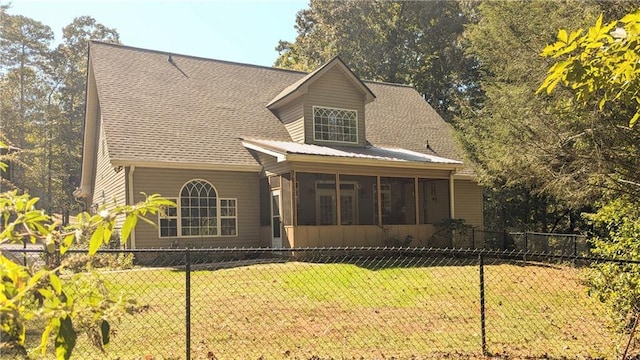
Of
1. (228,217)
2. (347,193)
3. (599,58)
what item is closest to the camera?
(599,58)

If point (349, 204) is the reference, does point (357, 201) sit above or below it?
above

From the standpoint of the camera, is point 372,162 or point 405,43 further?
point 405,43

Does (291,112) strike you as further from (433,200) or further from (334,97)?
(433,200)

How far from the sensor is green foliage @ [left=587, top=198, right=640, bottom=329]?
6.30 m

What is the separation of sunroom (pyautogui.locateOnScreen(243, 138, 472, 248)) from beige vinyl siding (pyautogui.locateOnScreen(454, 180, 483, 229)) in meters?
0.24

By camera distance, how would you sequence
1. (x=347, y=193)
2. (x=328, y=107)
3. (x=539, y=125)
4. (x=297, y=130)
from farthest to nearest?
(x=347, y=193) < (x=297, y=130) < (x=328, y=107) < (x=539, y=125)

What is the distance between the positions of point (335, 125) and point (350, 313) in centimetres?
1185

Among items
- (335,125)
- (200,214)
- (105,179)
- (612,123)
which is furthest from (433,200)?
(105,179)

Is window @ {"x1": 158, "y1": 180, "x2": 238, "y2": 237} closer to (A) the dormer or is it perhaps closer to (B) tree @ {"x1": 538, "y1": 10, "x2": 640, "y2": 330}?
(A) the dormer

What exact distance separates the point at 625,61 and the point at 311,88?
15.4 m

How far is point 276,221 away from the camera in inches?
668

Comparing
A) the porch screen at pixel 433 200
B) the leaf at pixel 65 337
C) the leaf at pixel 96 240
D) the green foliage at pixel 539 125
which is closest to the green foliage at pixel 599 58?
the leaf at pixel 96 240

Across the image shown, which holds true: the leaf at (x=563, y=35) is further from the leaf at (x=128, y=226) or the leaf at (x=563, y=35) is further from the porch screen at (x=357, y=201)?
the porch screen at (x=357, y=201)

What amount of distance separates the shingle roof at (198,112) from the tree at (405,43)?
1446 centimetres
